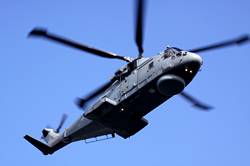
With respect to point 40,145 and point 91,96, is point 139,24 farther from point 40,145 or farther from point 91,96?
point 40,145

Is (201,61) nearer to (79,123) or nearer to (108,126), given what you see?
(108,126)

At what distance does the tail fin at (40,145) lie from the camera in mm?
38581

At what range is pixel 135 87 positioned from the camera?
1161 inches

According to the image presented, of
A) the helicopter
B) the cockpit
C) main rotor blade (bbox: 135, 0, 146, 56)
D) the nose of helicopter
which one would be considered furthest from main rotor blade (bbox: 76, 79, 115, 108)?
the nose of helicopter

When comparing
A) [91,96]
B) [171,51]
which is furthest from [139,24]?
[91,96]

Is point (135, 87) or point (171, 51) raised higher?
point (171, 51)

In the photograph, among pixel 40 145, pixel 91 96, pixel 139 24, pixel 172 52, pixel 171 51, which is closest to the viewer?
pixel 139 24

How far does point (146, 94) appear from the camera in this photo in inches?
1147

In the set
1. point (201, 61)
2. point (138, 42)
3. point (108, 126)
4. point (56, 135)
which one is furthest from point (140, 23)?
point (56, 135)

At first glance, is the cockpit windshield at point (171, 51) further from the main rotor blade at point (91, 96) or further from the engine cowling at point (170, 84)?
the main rotor blade at point (91, 96)

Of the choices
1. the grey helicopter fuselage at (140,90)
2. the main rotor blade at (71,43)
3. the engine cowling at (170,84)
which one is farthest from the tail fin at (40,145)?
the engine cowling at (170,84)

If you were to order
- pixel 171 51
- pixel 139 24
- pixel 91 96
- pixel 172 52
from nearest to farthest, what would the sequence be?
pixel 139 24
pixel 172 52
pixel 171 51
pixel 91 96

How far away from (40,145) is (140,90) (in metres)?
14.1

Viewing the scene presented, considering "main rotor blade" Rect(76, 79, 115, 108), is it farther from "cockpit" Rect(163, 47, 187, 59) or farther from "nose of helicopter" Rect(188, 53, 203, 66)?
"nose of helicopter" Rect(188, 53, 203, 66)
